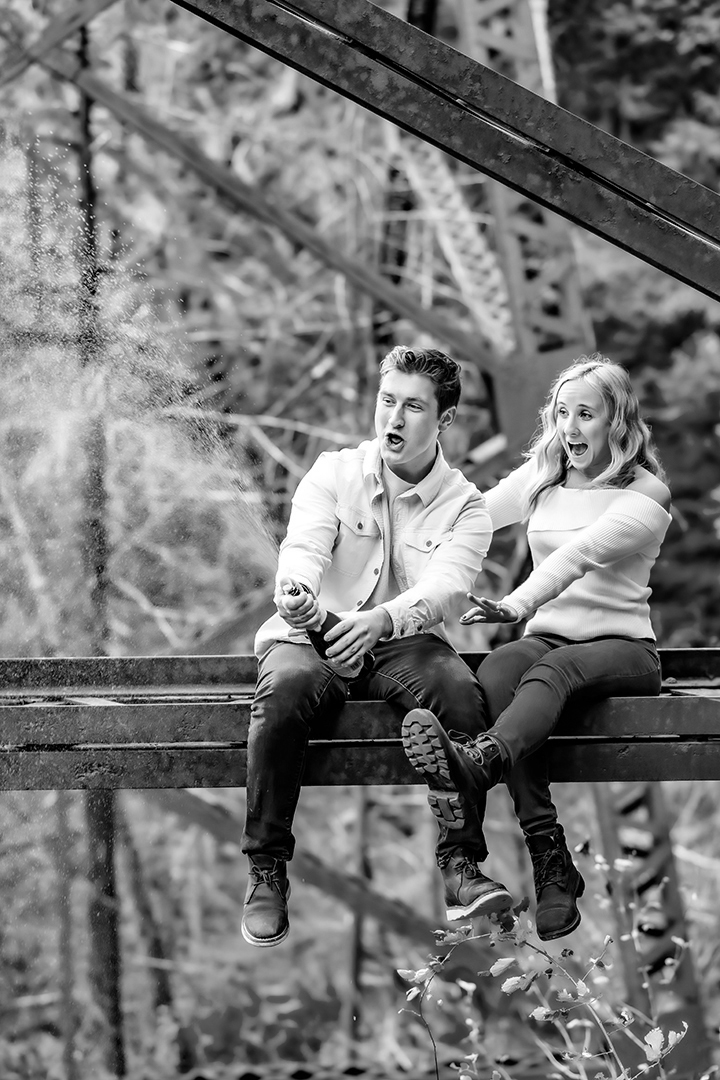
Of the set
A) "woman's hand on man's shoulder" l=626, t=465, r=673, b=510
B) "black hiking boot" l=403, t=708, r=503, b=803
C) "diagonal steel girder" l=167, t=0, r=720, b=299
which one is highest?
"diagonal steel girder" l=167, t=0, r=720, b=299

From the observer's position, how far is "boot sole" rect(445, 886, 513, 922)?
2.60 m

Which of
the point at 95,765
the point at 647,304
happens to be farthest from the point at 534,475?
the point at 647,304

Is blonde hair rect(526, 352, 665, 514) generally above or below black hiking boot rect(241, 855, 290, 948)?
above

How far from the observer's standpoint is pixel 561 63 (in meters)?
11.3

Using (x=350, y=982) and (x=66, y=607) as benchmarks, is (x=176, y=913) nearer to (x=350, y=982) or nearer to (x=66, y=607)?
(x=350, y=982)

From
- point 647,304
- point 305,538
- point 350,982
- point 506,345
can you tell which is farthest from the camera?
point 647,304

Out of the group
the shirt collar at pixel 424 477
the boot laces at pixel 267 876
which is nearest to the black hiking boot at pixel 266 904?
the boot laces at pixel 267 876

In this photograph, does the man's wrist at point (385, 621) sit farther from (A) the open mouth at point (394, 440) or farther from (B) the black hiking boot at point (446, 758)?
(A) the open mouth at point (394, 440)

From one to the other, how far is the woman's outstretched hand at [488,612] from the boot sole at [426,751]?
381mm

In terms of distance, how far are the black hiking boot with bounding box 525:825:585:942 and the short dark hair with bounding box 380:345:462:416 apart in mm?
1001

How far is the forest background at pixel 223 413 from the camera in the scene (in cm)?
758

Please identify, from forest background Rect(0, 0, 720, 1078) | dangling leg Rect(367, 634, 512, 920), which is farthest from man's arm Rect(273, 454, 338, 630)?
forest background Rect(0, 0, 720, 1078)

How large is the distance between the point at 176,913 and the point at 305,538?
7.29m

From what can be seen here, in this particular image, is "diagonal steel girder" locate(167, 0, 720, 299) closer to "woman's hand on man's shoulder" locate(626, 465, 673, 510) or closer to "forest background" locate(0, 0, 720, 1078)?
"woman's hand on man's shoulder" locate(626, 465, 673, 510)
